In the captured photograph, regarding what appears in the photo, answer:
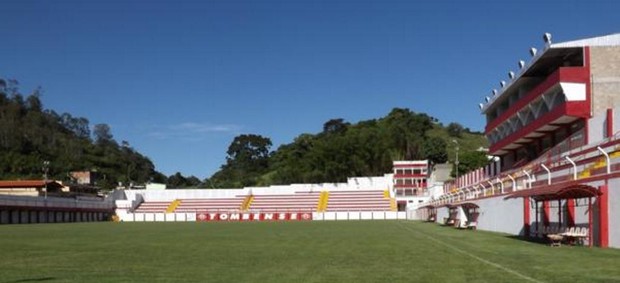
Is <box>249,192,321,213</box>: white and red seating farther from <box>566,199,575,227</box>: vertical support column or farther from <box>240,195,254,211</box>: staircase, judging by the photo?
<box>566,199,575,227</box>: vertical support column

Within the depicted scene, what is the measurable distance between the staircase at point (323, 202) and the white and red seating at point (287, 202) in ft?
1.87

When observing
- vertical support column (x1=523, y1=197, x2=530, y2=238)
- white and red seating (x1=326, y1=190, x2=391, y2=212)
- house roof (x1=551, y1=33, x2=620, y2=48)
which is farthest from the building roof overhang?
white and red seating (x1=326, y1=190, x2=391, y2=212)

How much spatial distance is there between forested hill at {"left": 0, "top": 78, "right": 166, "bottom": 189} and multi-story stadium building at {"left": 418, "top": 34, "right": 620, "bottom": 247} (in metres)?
97.0

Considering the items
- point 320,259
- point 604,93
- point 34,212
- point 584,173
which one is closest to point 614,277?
point 320,259

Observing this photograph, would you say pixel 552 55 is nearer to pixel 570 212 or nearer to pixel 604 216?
pixel 570 212

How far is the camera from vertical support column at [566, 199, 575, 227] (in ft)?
86.5

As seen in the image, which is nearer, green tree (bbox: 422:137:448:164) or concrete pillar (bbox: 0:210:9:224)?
concrete pillar (bbox: 0:210:9:224)

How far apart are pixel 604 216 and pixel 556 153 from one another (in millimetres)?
27363

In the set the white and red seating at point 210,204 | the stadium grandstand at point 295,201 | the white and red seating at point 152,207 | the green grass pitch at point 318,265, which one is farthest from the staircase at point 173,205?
the green grass pitch at point 318,265

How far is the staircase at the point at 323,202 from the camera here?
104938 mm

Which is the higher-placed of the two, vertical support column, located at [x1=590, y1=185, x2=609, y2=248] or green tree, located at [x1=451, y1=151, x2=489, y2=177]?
green tree, located at [x1=451, y1=151, x2=489, y2=177]

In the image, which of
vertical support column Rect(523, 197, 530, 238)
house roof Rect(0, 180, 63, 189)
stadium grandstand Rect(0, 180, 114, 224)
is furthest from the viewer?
house roof Rect(0, 180, 63, 189)

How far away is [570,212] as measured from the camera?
26.6 meters

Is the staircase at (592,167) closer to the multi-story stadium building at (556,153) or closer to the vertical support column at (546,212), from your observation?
the multi-story stadium building at (556,153)
